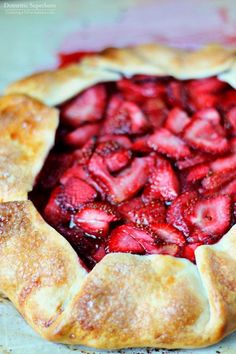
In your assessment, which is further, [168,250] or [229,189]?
[229,189]

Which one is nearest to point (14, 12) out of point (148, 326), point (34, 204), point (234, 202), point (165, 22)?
point (165, 22)

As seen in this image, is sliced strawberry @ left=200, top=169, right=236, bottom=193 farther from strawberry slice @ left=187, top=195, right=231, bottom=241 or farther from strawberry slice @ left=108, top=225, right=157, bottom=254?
strawberry slice @ left=108, top=225, right=157, bottom=254

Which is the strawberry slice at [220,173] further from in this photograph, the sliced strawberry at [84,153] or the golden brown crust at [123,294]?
the sliced strawberry at [84,153]

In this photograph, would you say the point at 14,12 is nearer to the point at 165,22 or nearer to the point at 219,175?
the point at 165,22

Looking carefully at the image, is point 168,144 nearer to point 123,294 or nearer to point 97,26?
point 123,294

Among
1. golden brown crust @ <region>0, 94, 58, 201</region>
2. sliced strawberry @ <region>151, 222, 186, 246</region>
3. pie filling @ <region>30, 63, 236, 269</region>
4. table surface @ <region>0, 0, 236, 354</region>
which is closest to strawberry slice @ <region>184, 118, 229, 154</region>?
pie filling @ <region>30, 63, 236, 269</region>

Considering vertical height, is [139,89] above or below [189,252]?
above

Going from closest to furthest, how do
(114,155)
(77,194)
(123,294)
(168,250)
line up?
(123,294) < (168,250) < (77,194) < (114,155)

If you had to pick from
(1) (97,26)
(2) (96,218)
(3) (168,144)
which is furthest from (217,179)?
(1) (97,26)
